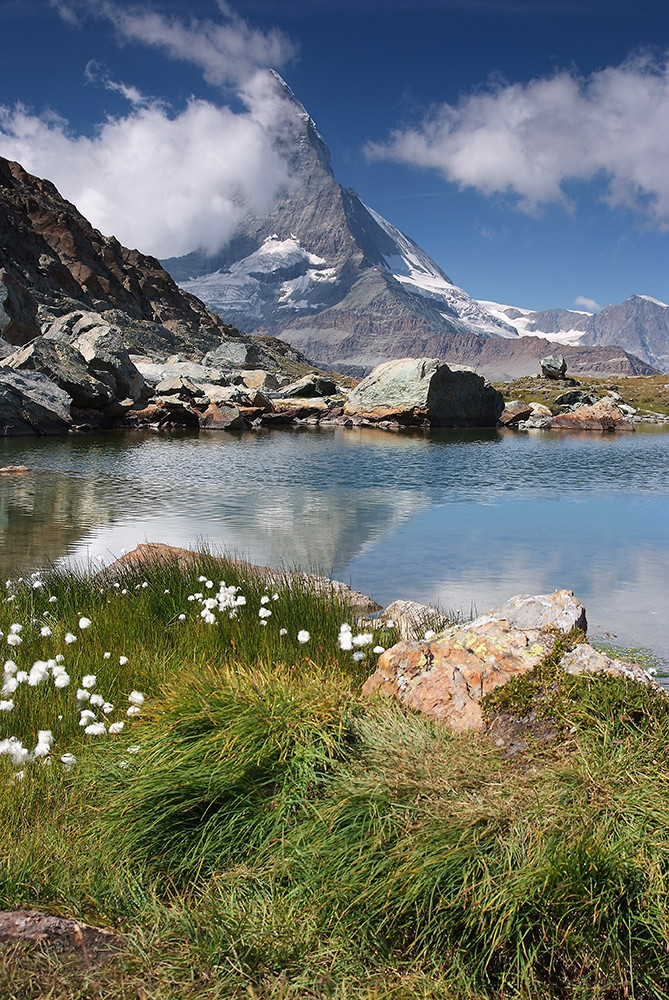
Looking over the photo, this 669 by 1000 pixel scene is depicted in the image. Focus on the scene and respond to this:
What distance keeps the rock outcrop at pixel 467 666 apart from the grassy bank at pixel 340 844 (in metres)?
0.22

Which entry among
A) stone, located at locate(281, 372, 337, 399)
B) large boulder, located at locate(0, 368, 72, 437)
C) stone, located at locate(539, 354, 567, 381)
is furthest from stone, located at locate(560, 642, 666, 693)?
stone, located at locate(539, 354, 567, 381)

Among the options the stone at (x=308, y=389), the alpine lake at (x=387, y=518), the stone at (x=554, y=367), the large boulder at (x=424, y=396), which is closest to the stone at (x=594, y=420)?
the large boulder at (x=424, y=396)

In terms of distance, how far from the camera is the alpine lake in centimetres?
1139

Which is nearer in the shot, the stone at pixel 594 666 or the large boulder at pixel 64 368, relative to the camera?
the stone at pixel 594 666

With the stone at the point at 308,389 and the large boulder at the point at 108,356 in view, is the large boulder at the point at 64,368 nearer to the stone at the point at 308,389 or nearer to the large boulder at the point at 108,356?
the large boulder at the point at 108,356

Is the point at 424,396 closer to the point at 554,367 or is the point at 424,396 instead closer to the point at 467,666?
the point at 467,666

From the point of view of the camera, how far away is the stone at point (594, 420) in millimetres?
63312

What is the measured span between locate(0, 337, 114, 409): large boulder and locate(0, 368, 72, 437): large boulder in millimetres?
1240

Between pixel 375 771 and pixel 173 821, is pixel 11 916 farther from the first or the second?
pixel 375 771

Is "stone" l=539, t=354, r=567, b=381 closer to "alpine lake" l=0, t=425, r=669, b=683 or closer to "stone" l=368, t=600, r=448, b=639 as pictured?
"alpine lake" l=0, t=425, r=669, b=683

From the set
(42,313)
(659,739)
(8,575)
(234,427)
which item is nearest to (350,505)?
(8,575)

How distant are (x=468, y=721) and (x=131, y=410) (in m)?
48.3

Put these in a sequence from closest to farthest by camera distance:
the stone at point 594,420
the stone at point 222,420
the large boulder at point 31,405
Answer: the large boulder at point 31,405 → the stone at point 222,420 → the stone at point 594,420

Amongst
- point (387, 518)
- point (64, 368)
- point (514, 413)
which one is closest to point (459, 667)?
point (387, 518)
